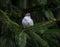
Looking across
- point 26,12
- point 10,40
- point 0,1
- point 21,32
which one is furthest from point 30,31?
point 26,12

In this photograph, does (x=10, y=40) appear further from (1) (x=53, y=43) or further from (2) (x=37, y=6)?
(2) (x=37, y=6)

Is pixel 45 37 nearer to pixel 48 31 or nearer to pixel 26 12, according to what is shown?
pixel 48 31

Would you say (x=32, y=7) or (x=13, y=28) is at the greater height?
(x=32, y=7)

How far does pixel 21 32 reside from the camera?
42.8 inches

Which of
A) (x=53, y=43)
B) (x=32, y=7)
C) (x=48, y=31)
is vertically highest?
(x=32, y=7)

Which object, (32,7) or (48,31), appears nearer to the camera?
(48,31)

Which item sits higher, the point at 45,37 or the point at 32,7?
the point at 32,7

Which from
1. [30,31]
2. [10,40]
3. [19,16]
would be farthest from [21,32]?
[19,16]

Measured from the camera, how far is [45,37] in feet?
4.03

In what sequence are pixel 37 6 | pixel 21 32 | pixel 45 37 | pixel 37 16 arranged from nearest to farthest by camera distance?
1. pixel 21 32
2. pixel 45 37
3. pixel 37 6
4. pixel 37 16

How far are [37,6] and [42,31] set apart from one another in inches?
16.5

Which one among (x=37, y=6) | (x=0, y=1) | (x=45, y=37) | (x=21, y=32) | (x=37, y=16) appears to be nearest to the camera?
(x=21, y=32)

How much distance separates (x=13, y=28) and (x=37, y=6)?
0.42 m

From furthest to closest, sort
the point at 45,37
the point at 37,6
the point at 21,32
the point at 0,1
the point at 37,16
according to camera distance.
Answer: the point at 37,16 < the point at 37,6 < the point at 0,1 < the point at 45,37 < the point at 21,32
